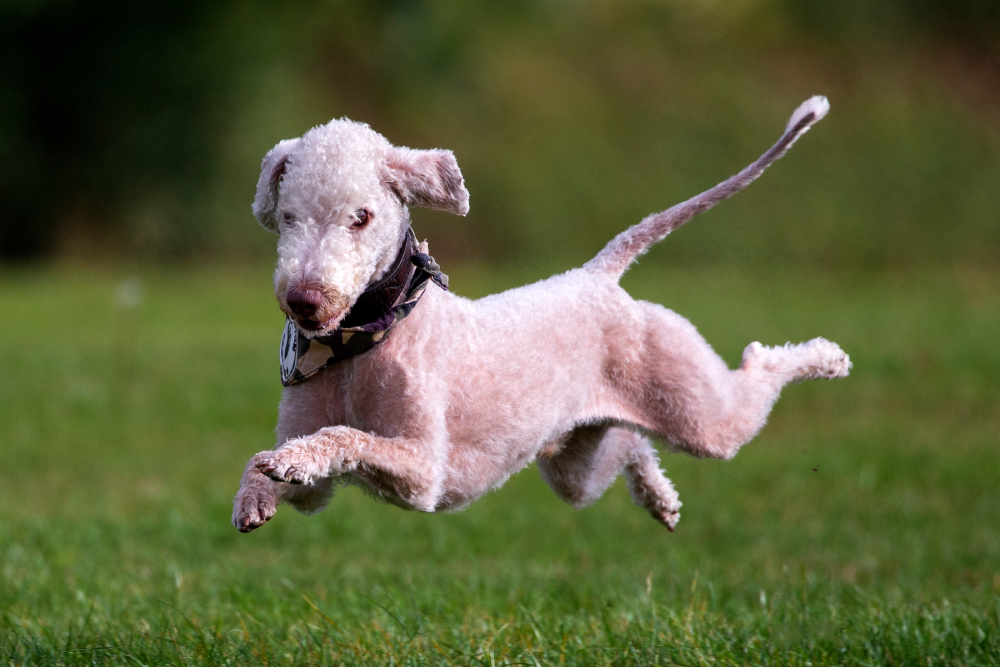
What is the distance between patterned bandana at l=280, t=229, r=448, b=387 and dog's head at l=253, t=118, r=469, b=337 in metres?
0.04

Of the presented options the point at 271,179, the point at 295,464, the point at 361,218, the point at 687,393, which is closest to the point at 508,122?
the point at 687,393

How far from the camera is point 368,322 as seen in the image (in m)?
2.66

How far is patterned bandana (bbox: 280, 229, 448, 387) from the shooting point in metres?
2.65

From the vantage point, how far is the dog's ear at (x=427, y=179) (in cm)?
263

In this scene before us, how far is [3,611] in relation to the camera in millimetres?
4535

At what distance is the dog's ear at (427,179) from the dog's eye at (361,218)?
4.1 inches

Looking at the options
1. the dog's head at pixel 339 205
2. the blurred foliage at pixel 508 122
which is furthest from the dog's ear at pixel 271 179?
the blurred foliage at pixel 508 122

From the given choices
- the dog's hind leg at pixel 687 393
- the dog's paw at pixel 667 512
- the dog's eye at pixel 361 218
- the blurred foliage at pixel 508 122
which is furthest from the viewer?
the blurred foliage at pixel 508 122

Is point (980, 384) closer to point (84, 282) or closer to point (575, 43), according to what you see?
point (84, 282)

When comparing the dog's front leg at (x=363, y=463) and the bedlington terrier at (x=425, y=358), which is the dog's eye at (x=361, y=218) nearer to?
the bedlington terrier at (x=425, y=358)

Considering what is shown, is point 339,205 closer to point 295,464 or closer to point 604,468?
point 295,464

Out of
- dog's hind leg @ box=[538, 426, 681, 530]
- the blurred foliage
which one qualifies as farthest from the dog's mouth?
the blurred foliage

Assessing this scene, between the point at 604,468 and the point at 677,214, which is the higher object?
the point at 677,214

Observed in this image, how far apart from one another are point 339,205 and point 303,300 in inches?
10.5
